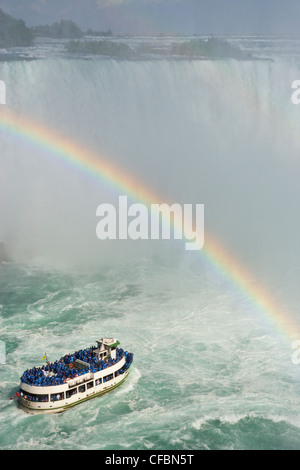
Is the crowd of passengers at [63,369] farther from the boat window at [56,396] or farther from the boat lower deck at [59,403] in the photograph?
the boat lower deck at [59,403]

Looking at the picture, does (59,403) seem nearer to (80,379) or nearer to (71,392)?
(71,392)

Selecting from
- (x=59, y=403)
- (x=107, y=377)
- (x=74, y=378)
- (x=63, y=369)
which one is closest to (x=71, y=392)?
(x=74, y=378)

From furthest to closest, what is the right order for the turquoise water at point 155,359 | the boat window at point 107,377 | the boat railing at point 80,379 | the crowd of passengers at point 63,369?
1. the boat window at point 107,377
2. the boat railing at point 80,379
3. the crowd of passengers at point 63,369
4. the turquoise water at point 155,359

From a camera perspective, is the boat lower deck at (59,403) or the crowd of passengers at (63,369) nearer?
the boat lower deck at (59,403)

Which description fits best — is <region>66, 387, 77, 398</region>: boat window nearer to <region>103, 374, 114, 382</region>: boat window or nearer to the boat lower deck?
the boat lower deck

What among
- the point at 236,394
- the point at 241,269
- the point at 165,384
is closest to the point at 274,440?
the point at 236,394

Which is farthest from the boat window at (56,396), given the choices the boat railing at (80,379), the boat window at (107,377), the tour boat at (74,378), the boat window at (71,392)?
the boat window at (107,377)

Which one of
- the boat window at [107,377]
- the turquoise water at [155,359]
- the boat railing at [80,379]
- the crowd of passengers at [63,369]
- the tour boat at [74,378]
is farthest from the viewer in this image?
the boat window at [107,377]
